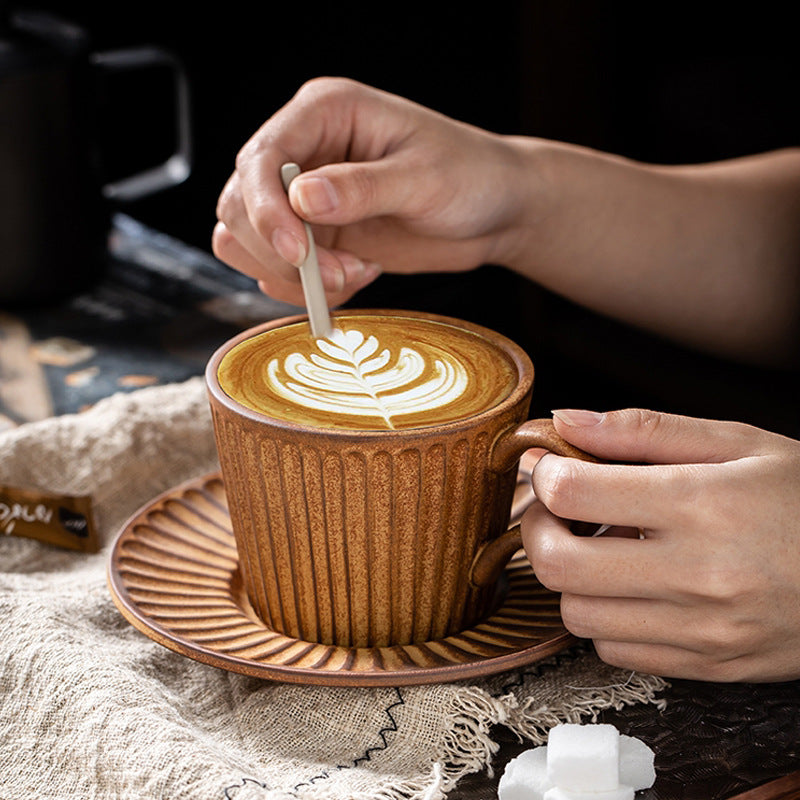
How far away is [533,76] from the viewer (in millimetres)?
1948

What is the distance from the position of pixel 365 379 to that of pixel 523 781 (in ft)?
1.05

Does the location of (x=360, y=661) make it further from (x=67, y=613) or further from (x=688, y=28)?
(x=688, y=28)

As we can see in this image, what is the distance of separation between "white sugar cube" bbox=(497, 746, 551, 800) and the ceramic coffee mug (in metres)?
0.16

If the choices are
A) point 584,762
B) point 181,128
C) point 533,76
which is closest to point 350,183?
point 584,762

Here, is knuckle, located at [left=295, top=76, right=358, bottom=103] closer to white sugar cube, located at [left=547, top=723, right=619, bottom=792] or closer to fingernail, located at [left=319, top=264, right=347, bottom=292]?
fingernail, located at [left=319, top=264, right=347, bottom=292]

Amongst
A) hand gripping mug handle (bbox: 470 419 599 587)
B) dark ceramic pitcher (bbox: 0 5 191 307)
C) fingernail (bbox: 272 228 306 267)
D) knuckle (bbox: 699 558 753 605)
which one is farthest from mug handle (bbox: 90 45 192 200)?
knuckle (bbox: 699 558 753 605)

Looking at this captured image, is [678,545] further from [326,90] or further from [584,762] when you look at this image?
[326,90]

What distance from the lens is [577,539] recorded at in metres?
0.70

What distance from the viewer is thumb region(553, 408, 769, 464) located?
72cm

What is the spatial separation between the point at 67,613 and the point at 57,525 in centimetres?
16

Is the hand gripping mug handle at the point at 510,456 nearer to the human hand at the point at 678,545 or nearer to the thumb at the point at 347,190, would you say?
the human hand at the point at 678,545

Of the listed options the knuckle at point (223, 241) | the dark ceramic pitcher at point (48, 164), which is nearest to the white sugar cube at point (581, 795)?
the knuckle at point (223, 241)

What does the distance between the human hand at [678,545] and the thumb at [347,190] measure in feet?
1.09

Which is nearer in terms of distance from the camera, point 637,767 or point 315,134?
point 637,767
